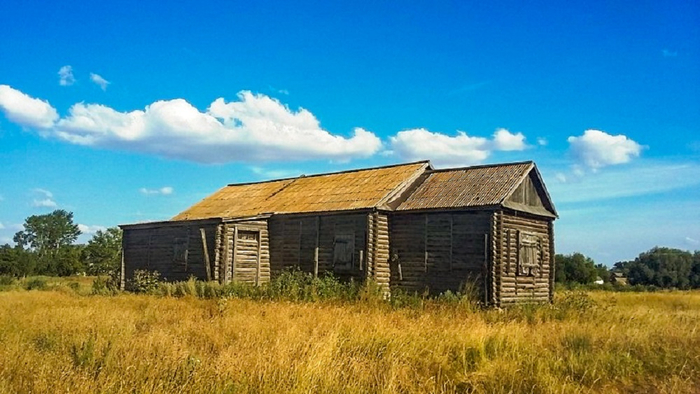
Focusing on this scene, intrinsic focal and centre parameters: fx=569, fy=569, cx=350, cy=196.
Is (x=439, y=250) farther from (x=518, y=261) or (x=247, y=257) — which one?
(x=247, y=257)

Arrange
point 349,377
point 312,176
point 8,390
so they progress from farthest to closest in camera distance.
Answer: point 312,176, point 349,377, point 8,390

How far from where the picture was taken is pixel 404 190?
22.4 metres

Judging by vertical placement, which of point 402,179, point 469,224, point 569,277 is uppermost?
point 402,179

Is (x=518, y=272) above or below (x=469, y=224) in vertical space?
below

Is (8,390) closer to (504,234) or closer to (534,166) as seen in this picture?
(504,234)

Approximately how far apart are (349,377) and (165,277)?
20863mm

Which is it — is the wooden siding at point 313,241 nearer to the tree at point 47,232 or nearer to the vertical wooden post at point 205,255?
the vertical wooden post at point 205,255

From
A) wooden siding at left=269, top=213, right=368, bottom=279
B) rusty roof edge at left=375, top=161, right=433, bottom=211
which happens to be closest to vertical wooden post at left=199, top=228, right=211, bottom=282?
wooden siding at left=269, top=213, right=368, bottom=279

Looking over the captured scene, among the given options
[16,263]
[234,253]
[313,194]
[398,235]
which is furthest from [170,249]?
[16,263]

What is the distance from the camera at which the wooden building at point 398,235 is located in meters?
19.4

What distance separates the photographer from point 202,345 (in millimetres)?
8250

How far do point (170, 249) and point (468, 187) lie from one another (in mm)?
13659

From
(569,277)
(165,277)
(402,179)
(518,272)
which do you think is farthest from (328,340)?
(569,277)

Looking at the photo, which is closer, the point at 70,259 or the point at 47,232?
the point at 70,259
